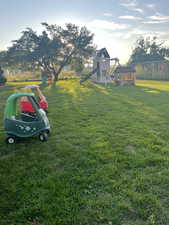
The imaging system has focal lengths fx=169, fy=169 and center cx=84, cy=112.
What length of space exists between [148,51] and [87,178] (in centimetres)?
4966

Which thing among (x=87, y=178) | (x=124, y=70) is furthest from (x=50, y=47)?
(x=87, y=178)

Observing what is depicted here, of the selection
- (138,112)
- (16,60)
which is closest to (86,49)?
(16,60)

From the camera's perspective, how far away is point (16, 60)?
27125 mm

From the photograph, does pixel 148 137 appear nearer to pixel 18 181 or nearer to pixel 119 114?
pixel 119 114

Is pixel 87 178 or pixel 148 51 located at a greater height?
pixel 148 51

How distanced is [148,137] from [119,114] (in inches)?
99.3

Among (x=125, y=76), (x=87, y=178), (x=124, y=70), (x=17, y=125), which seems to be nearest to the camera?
(x=87, y=178)

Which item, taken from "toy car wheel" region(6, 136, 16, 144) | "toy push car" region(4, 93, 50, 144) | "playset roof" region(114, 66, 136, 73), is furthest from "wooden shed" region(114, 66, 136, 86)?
"toy car wheel" region(6, 136, 16, 144)

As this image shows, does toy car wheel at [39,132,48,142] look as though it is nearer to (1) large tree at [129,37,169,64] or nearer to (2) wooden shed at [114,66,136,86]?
(2) wooden shed at [114,66,136,86]

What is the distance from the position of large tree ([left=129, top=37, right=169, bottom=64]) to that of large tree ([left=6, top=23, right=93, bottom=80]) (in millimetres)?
22374

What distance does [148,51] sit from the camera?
1806 inches

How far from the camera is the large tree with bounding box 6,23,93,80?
25906 mm

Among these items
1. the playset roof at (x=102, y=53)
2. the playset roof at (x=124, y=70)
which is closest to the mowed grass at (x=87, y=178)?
the playset roof at (x=124, y=70)

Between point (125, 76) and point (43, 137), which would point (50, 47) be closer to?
point (125, 76)
